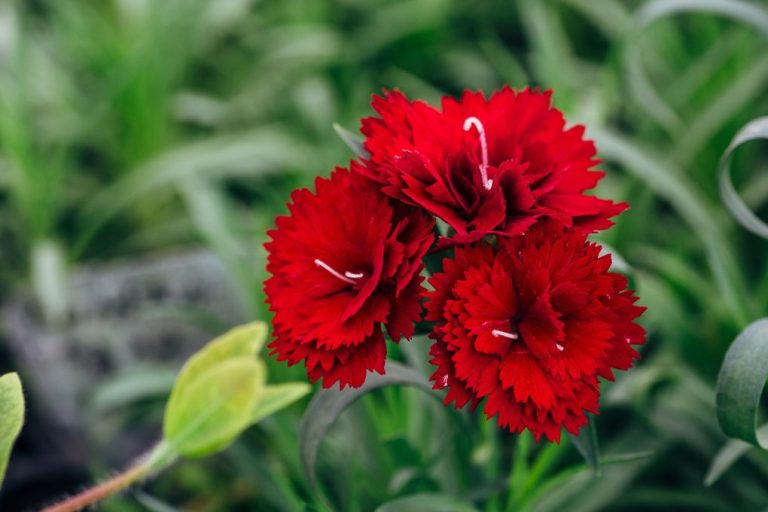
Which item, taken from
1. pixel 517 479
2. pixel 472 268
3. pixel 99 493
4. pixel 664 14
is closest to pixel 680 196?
pixel 664 14

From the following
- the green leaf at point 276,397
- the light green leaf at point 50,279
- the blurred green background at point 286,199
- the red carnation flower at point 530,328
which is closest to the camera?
the red carnation flower at point 530,328

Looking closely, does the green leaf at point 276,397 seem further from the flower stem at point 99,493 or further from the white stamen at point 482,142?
the white stamen at point 482,142

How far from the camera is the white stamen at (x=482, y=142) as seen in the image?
54 centimetres

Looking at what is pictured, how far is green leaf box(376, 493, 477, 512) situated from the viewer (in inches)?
29.1

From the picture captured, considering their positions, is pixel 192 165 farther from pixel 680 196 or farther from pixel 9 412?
pixel 9 412

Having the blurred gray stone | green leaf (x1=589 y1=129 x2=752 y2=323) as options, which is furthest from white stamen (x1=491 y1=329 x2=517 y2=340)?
the blurred gray stone

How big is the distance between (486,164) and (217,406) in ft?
0.76

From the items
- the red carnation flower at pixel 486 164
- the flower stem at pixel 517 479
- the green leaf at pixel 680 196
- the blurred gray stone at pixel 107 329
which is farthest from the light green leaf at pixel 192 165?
the red carnation flower at pixel 486 164

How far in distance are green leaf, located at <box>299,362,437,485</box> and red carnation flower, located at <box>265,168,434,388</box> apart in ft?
0.44

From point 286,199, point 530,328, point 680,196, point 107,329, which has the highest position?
point 530,328

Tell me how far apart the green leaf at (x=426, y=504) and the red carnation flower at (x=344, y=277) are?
230 millimetres

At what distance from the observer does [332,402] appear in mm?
691

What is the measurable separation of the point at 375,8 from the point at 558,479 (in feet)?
4.23

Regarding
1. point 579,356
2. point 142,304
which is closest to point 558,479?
point 579,356
